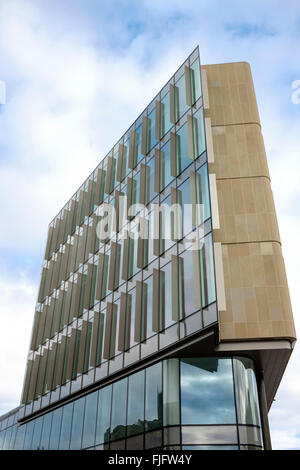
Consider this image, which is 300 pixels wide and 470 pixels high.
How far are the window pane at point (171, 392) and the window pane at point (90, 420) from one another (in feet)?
23.7

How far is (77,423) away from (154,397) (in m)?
8.73

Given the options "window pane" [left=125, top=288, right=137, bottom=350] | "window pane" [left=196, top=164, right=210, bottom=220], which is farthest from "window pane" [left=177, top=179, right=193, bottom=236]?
"window pane" [left=125, top=288, right=137, bottom=350]

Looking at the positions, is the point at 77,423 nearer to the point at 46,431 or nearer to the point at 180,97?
the point at 46,431

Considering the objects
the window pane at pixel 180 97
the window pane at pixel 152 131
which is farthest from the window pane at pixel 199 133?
the window pane at pixel 152 131

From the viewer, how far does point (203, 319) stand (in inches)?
801

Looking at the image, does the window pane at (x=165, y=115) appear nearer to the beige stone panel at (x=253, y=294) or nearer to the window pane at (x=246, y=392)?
the beige stone panel at (x=253, y=294)

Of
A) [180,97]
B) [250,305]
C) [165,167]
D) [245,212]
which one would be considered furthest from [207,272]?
[180,97]

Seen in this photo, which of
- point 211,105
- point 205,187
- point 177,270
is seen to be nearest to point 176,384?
point 177,270

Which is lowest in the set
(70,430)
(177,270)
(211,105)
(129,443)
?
(129,443)

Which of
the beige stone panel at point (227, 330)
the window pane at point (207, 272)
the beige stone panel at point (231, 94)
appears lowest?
the beige stone panel at point (227, 330)

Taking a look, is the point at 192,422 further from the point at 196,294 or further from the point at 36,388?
the point at 36,388

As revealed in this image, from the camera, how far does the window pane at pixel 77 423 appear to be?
27108 mm

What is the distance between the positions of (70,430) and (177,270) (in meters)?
13.3

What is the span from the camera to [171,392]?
68.6ft
